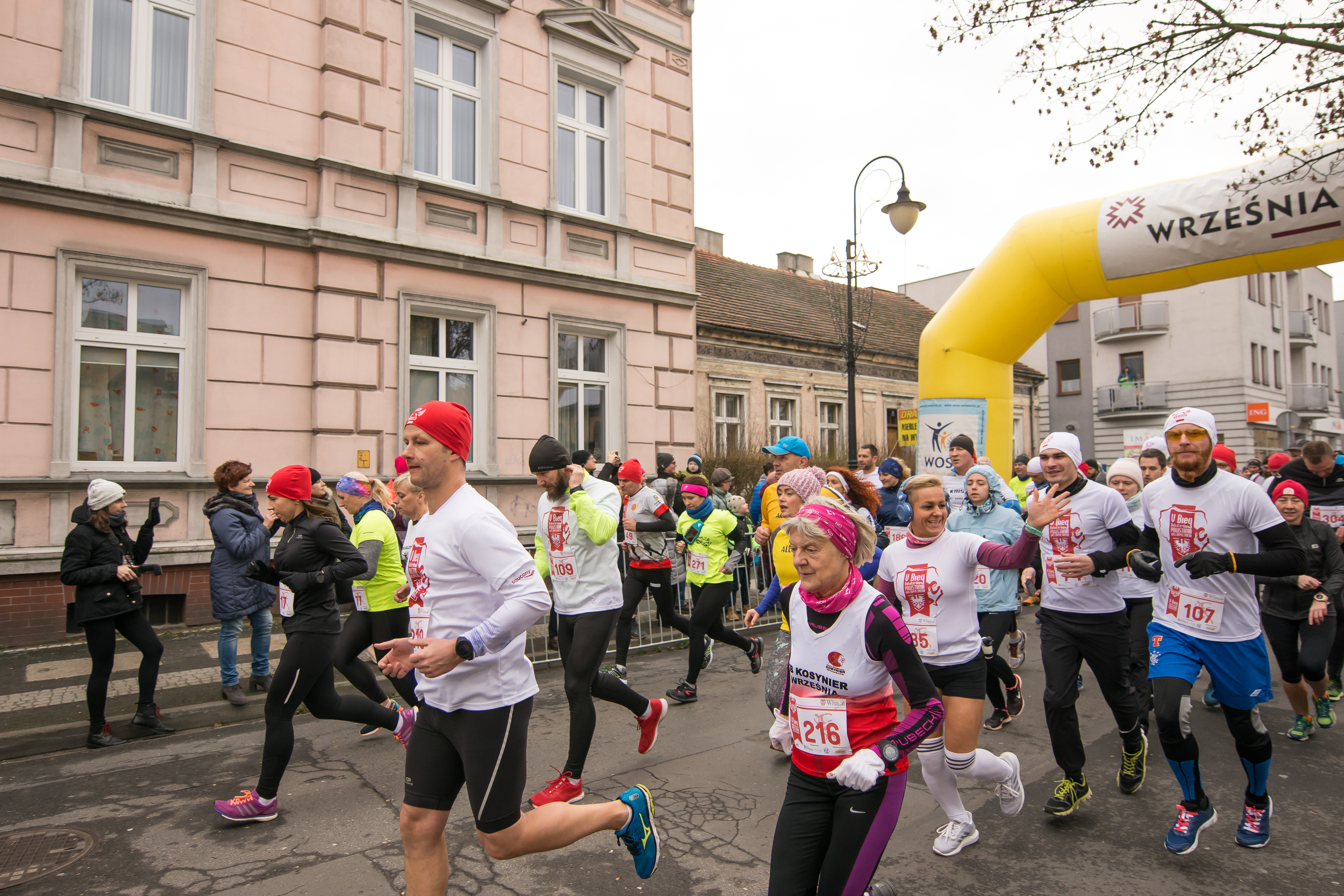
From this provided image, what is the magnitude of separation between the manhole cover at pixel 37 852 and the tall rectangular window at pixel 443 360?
311 inches

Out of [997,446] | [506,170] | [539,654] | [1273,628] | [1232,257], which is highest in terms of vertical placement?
[506,170]

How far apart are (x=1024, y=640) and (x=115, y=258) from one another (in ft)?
37.2

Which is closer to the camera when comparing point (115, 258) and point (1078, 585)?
point (1078, 585)

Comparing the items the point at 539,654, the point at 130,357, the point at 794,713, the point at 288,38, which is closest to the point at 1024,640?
the point at 539,654

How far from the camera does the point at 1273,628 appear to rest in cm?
586

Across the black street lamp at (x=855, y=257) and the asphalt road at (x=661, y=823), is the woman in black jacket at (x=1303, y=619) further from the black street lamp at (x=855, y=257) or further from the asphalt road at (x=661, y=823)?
the black street lamp at (x=855, y=257)

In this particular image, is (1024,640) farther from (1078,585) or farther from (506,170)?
(506,170)

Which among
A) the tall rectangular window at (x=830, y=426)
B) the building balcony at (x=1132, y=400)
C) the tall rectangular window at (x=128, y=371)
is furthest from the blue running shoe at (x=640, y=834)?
the building balcony at (x=1132, y=400)

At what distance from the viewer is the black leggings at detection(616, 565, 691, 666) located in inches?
286

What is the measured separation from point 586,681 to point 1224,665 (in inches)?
134

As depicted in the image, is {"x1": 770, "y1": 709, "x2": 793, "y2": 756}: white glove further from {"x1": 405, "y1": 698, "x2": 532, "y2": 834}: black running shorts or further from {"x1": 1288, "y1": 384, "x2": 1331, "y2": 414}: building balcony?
{"x1": 1288, "y1": 384, "x2": 1331, "y2": 414}: building balcony

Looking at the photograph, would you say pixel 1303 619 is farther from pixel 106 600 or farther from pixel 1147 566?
pixel 106 600

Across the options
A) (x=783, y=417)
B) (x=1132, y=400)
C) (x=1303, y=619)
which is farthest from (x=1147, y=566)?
(x=1132, y=400)

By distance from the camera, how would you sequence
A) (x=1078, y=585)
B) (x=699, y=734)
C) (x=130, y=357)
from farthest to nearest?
(x=130, y=357)
(x=699, y=734)
(x=1078, y=585)
